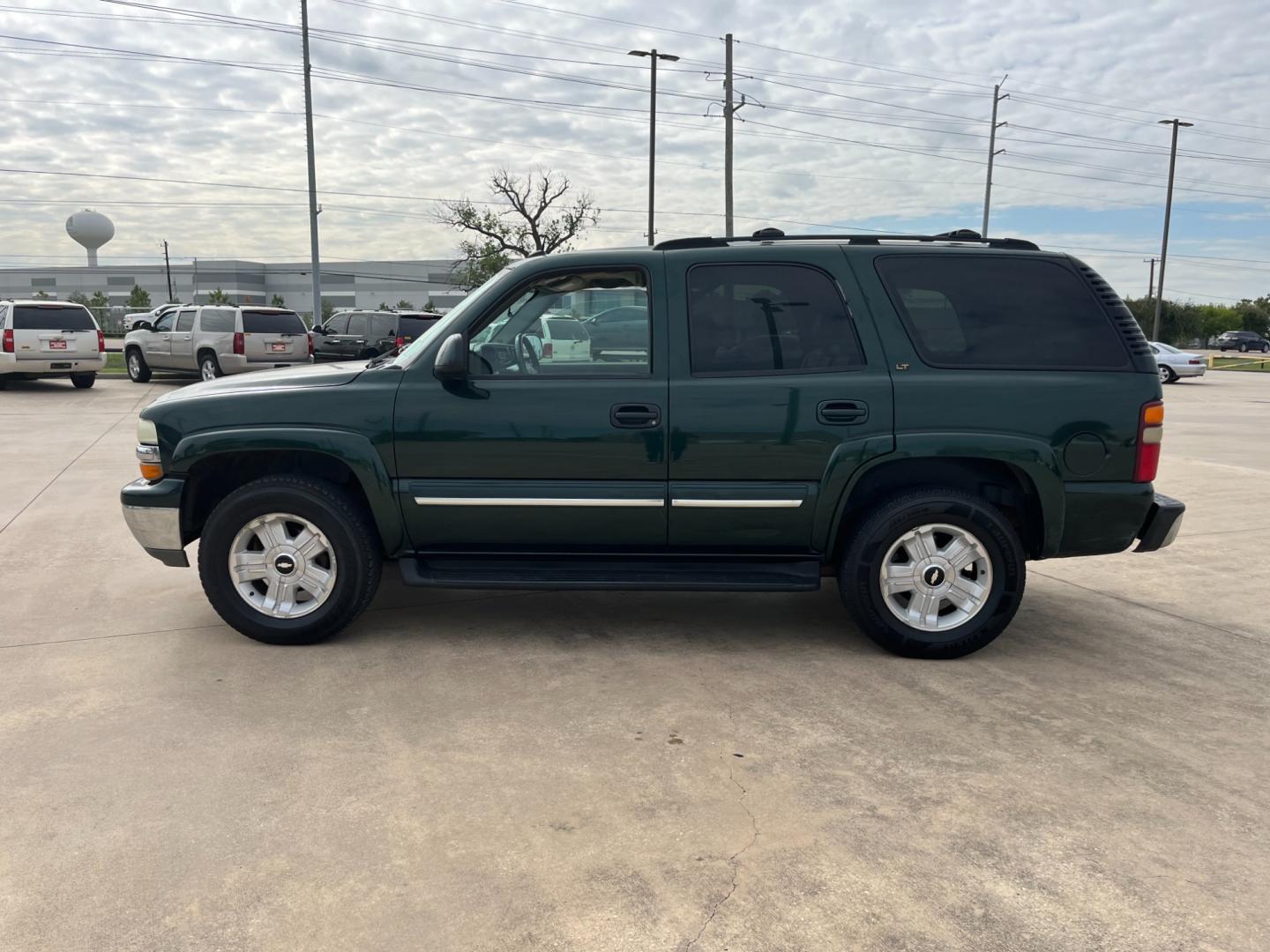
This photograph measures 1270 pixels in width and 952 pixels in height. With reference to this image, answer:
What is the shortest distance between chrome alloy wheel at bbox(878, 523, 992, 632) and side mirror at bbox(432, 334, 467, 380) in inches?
82.3

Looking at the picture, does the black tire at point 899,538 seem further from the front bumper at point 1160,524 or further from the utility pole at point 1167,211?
the utility pole at point 1167,211

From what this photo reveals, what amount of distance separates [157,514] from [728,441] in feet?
8.74

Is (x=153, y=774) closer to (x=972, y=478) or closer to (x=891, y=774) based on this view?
(x=891, y=774)

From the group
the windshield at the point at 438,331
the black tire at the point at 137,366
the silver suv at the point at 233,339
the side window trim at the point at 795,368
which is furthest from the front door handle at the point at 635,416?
the black tire at the point at 137,366

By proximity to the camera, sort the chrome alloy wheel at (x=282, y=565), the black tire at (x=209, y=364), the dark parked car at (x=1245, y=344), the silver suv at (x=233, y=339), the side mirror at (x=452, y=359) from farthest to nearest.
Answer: the dark parked car at (x=1245, y=344) < the black tire at (x=209, y=364) < the silver suv at (x=233, y=339) < the chrome alloy wheel at (x=282, y=565) < the side mirror at (x=452, y=359)

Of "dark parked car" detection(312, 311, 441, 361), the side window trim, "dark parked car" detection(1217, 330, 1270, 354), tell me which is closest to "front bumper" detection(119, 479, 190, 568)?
the side window trim

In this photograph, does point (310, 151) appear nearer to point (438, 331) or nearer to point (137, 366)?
point (137, 366)

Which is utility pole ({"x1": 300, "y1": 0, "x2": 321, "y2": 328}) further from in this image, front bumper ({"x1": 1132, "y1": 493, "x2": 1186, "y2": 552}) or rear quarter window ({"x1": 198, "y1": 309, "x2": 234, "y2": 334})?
front bumper ({"x1": 1132, "y1": 493, "x2": 1186, "y2": 552})

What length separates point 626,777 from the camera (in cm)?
334

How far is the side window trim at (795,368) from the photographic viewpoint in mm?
4469

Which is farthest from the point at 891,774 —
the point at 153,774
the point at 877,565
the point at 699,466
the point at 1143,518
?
the point at 153,774

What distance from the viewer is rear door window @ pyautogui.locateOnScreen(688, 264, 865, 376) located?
4.49m

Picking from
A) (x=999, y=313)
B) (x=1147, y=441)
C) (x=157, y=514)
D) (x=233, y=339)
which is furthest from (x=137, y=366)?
(x=1147, y=441)

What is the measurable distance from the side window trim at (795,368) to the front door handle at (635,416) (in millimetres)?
253
